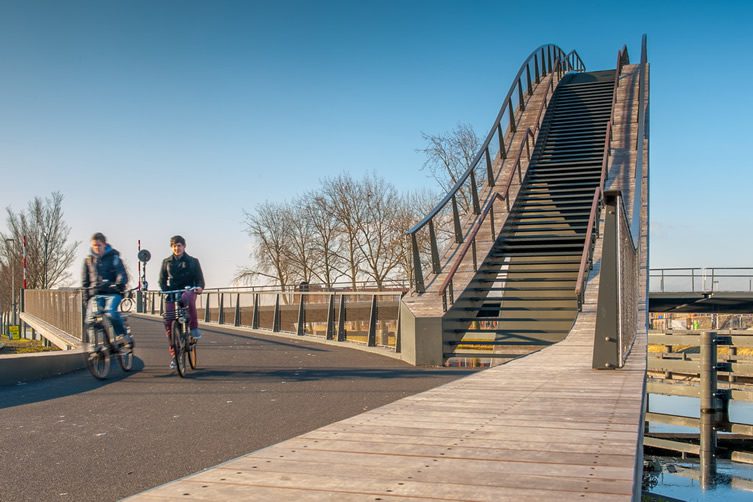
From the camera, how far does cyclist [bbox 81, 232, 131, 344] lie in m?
11.0

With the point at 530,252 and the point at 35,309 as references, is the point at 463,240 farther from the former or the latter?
the point at 35,309

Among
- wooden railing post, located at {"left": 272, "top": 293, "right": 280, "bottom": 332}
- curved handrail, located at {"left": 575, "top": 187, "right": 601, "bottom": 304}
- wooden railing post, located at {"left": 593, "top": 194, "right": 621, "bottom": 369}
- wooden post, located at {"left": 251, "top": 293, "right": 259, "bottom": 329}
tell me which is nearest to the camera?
wooden railing post, located at {"left": 593, "top": 194, "right": 621, "bottom": 369}

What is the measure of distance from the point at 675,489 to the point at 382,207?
4271 cm

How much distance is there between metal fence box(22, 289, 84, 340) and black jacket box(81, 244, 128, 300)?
167cm

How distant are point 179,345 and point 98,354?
1.08 meters

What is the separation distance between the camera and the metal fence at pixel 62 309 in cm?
1644

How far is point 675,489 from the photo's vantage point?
11.2 m

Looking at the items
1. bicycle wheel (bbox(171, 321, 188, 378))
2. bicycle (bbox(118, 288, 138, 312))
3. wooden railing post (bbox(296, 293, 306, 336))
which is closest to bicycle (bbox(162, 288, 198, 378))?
bicycle wheel (bbox(171, 321, 188, 378))

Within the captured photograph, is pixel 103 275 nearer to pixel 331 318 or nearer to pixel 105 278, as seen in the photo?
pixel 105 278

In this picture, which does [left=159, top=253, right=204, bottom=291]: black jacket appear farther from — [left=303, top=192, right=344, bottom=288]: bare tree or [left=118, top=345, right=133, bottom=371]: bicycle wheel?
[left=303, top=192, right=344, bottom=288]: bare tree

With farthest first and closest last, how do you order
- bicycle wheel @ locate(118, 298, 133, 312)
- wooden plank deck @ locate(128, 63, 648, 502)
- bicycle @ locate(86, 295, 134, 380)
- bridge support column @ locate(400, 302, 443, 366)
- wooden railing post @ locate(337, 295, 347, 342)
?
1. wooden railing post @ locate(337, 295, 347, 342)
2. bridge support column @ locate(400, 302, 443, 366)
3. bicycle wheel @ locate(118, 298, 133, 312)
4. bicycle @ locate(86, 295, 134, 380)
5. wooden plank deck @ locate(128, 63, 648, 502)

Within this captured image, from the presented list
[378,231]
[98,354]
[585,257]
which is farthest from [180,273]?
[378,231]

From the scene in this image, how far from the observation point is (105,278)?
11.0 m

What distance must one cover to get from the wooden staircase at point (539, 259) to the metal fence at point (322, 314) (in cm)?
168
